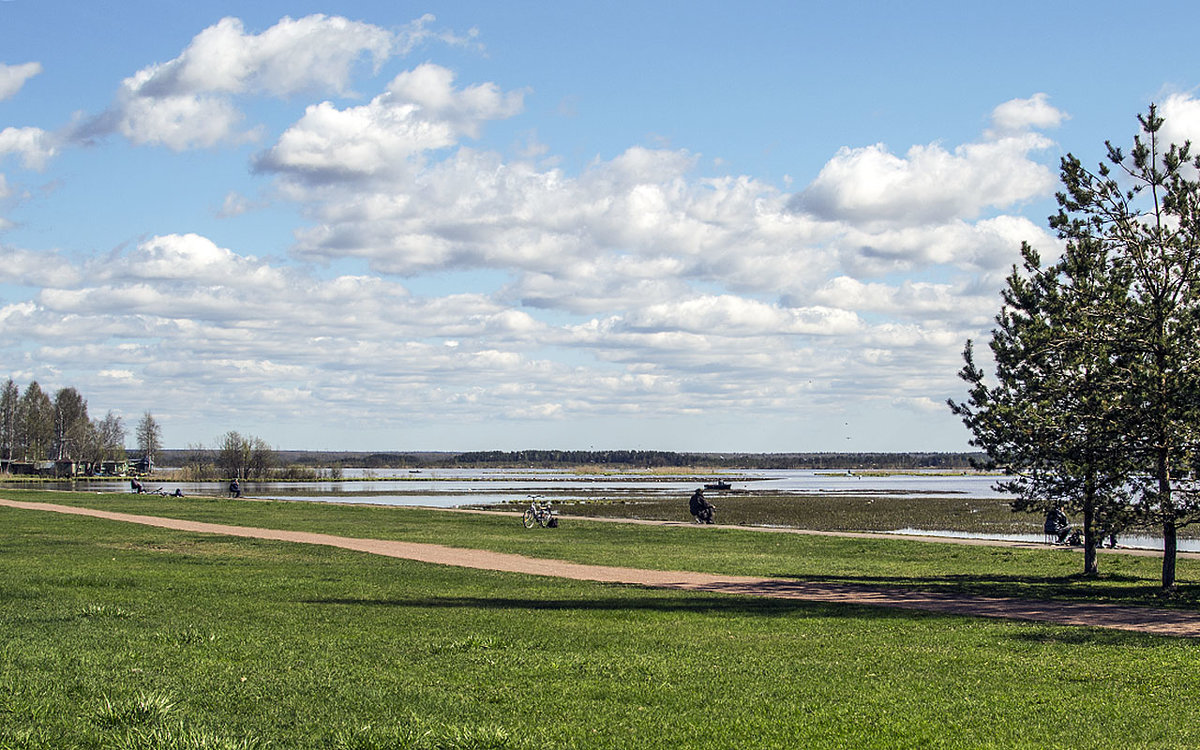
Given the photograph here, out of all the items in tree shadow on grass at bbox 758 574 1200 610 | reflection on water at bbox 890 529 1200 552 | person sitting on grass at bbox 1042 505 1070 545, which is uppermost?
person sitting on grass at bbox 1042 505 1070 545

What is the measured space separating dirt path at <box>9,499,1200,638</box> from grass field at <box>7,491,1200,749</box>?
1.28 meters

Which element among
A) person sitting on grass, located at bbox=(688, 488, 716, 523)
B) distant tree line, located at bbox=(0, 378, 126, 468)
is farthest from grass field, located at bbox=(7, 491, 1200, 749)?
distant tree line, located at bbox=(0, 378, 126, 468)

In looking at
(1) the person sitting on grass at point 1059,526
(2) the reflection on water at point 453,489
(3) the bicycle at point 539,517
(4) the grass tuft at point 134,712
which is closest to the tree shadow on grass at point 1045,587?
(1) the person sitting on grass at point 1059,526

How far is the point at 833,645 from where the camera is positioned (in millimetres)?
12664

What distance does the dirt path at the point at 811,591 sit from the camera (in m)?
16.0

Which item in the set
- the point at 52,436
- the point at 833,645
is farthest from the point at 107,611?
the point at 52,436

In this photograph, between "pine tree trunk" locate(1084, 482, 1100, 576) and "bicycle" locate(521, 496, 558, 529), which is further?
"bicycle" locate(521, 496, 558, 529)

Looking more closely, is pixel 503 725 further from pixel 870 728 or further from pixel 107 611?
pixel 107 611

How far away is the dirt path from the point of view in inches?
629

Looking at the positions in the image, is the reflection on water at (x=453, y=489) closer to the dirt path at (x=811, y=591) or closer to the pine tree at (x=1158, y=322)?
the dirt path at (x=811, y=591)

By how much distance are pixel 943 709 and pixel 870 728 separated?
3.35 feet

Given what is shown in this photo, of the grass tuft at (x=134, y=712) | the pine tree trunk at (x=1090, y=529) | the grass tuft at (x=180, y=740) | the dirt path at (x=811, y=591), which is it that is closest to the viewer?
the grass tuft at (x=180, y=740)

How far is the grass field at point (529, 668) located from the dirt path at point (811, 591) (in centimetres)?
128

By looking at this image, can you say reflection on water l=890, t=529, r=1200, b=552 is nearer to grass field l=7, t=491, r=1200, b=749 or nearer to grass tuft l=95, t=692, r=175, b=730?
grass field l=7, t=491, r=1200, b=749
